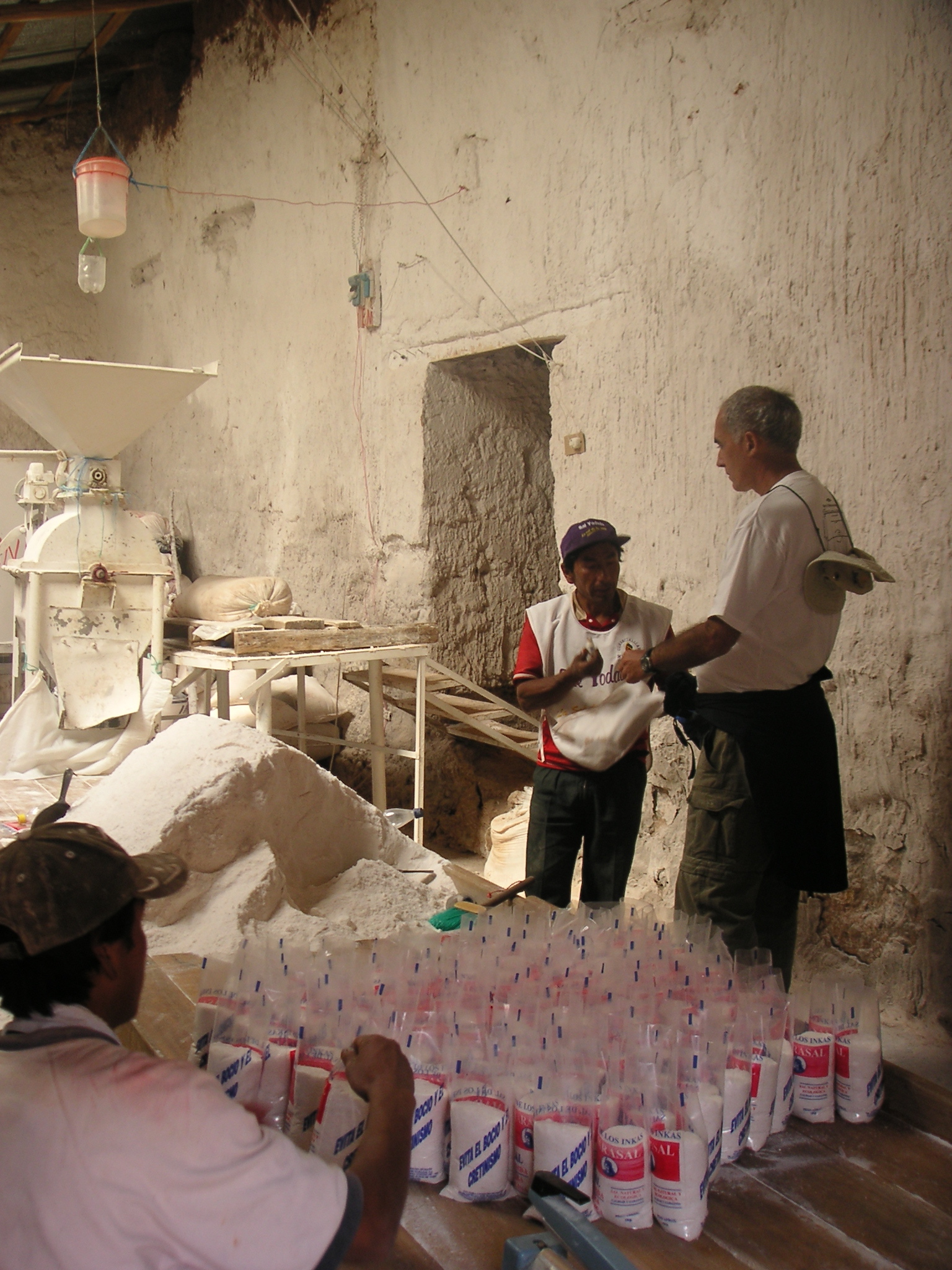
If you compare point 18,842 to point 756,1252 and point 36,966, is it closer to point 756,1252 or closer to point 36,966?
point 36,966

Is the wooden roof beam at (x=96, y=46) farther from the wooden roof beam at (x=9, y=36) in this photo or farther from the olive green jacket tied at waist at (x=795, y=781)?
the olive green jacket tied at waist at (x=795, y=781)

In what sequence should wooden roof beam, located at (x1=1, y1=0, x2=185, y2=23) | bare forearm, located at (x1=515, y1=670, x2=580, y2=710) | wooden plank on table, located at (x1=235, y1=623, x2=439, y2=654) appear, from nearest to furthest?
bare forearm, located at (x1=515, y1=670, x2=580, y2=710), wooden plank on table, located at (x1=235, y1=623, x2=439, y2=654), wooden roof beam, located at (x1=1, y1=0, x2=185, y2=23)

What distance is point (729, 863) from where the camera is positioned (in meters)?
2.39

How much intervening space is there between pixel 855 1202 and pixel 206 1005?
95cm

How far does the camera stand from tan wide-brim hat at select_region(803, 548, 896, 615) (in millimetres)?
2289

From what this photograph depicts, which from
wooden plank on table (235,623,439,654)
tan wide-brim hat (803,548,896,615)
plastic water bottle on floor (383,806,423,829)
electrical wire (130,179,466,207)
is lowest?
plastic water bottle on floor (383,806,423,829)

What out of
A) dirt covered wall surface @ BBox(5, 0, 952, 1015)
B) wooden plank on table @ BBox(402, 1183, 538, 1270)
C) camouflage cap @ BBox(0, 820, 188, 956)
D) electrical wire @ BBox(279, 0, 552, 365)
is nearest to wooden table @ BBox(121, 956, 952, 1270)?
wooden plank on table @ BBox(402, 1183, 538, 1270)

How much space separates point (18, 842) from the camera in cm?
115

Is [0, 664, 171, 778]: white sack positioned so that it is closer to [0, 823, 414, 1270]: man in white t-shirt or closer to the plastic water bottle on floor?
the plastic water bottle on floor

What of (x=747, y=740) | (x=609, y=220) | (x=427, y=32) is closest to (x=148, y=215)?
(x=427, y=32)

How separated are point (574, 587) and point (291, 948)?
4.93ft

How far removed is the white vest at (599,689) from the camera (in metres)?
2.72

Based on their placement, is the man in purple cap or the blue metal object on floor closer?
the blue metal object on floor

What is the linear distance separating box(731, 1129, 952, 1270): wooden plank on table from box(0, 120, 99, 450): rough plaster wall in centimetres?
898
